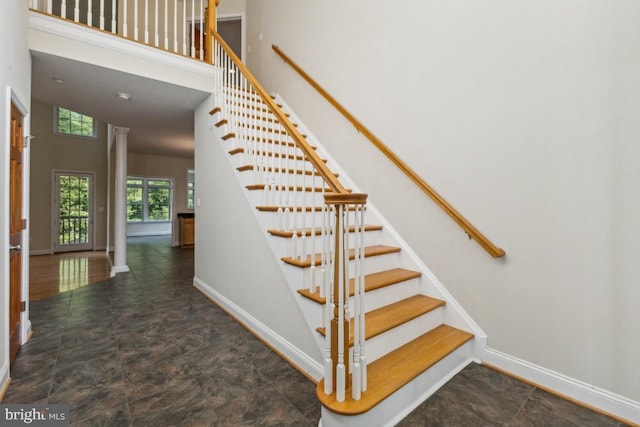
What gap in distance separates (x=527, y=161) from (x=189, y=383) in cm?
265

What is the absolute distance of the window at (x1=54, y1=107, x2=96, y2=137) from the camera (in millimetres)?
7309

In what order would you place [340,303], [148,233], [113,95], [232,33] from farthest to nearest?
[148,233], [232,33], [113,95], [340,303]

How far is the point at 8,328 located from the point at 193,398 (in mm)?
1390

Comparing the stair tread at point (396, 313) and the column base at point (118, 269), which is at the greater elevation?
the stair tread at point (396, 313)

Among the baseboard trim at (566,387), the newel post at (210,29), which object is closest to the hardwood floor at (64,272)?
the newel post at (210,29)

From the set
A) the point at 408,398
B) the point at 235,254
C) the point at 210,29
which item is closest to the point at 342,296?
the point at 408,398

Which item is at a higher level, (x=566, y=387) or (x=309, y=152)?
(x=309, y=152)

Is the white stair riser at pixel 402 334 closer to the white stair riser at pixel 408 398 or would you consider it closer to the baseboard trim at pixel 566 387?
the white stair riser at pixel 408 398

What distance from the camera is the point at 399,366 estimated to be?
1763 millimetres

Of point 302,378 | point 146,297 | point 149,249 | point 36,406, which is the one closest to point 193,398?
point 302,378

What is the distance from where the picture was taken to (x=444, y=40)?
7.79ft

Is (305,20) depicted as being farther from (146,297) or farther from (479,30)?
(146,297)

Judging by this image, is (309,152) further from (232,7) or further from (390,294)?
(232,7)

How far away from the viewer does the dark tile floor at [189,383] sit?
1.62 meters
